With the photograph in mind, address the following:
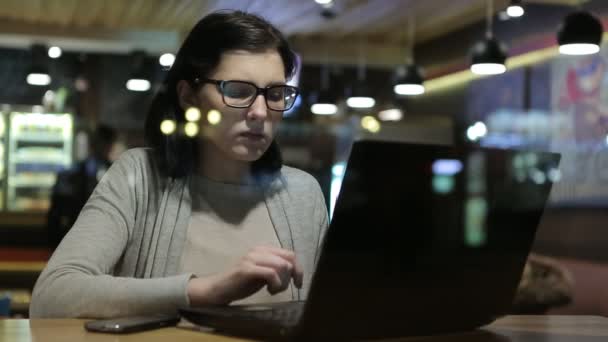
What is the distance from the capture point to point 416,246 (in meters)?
1.05

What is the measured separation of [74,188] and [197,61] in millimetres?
5083

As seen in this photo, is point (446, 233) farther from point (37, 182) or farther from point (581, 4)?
point (37, 182)

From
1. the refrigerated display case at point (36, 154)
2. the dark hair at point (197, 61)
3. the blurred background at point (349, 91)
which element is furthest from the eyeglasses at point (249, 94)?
the refrigerated display case at point (36, 154)

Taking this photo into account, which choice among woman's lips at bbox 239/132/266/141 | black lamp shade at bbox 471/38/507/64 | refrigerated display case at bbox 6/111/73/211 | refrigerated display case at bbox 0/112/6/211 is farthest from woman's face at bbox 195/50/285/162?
refrigerated display case at bbox 0/112/6/211

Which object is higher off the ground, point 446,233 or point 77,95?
point 77,95

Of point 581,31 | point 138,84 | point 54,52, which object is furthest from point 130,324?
point 54,52

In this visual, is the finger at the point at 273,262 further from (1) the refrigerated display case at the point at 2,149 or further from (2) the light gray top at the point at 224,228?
(1) the refrigerated display case at the point at 2,149

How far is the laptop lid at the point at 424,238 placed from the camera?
0.98 meters

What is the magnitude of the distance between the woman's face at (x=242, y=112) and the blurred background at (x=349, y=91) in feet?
10.3

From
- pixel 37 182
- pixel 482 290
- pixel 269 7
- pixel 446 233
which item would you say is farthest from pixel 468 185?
pixel 37 182

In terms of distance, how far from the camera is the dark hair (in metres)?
1.68

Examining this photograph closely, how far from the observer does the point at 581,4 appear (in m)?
6.04

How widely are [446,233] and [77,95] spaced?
29.7 ft

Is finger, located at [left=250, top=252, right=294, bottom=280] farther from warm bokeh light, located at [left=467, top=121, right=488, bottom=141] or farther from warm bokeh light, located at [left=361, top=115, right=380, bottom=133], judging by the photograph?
warm bokeh light, located at [left=361, top=115, right=380, bottom=133]
